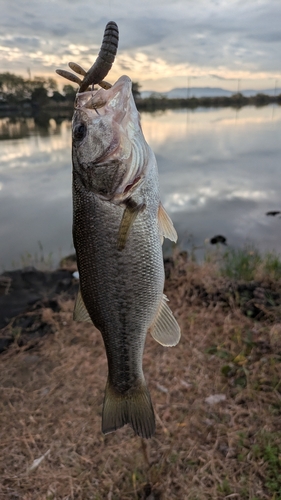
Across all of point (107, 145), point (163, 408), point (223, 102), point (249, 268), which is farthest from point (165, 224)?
point (223, 102)

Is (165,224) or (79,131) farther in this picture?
(165,224)

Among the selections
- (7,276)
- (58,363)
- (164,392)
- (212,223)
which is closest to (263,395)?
(164,392)

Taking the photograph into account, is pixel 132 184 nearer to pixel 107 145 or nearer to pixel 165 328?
pixel 107 145

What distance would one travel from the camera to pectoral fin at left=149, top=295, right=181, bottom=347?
6.88 ft

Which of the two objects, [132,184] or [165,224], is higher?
[132,184]

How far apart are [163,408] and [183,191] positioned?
519 inches

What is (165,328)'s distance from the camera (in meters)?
2.11

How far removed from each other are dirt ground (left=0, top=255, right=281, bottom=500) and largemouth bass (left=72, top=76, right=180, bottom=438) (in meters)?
1.43

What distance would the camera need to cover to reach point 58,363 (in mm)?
4379

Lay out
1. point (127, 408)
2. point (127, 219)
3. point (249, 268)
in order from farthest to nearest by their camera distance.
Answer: point (249, 268), point (127, 408), point (127, 219)

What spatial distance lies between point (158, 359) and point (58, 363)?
4.14ft

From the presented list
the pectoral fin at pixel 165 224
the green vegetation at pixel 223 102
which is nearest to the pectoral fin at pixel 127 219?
the pectoral fin at pixel 165 224

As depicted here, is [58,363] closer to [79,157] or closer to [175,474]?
[175,474]

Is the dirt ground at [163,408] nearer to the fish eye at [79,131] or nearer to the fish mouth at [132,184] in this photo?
the fish mouth at [132,184]
